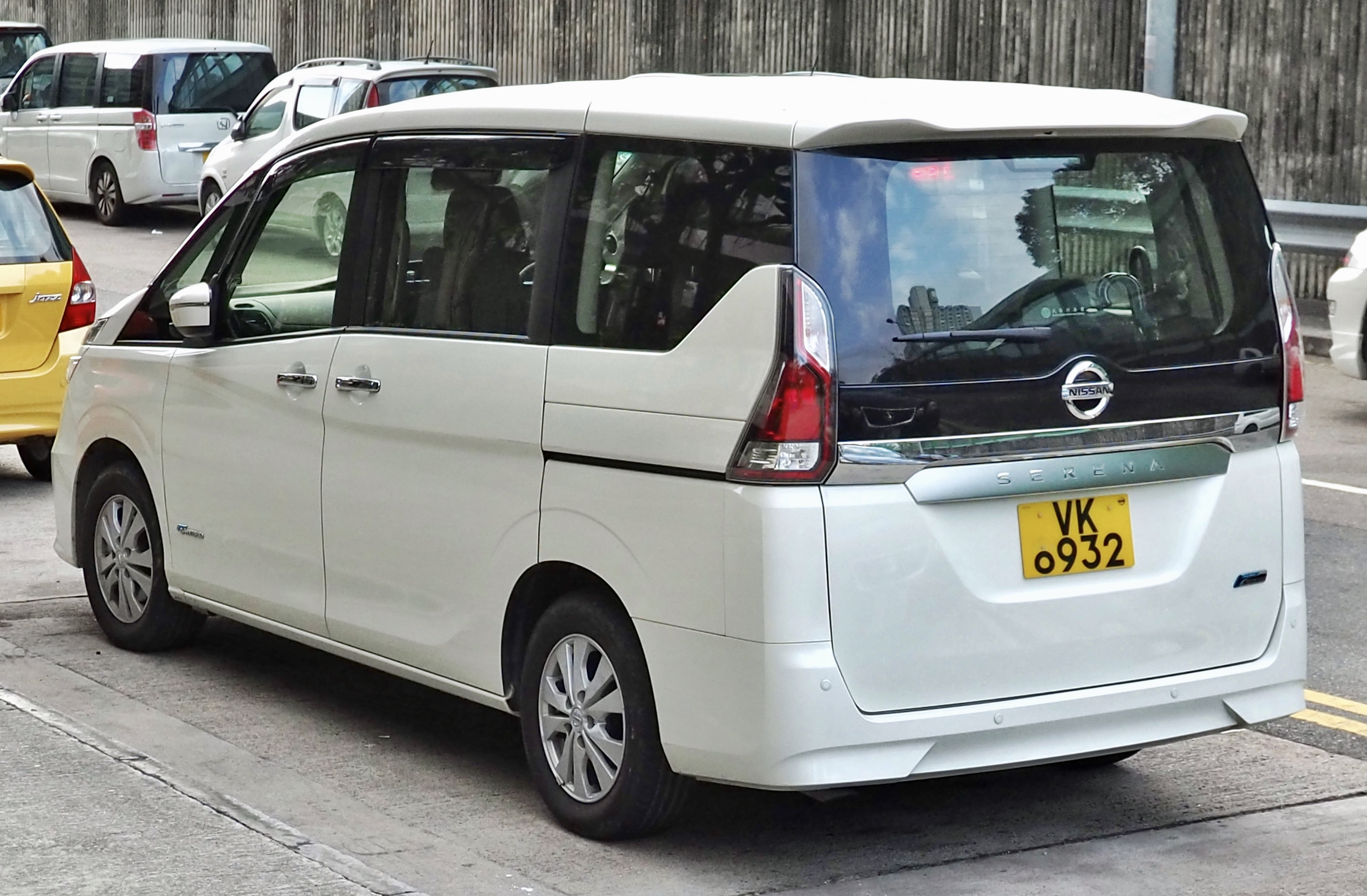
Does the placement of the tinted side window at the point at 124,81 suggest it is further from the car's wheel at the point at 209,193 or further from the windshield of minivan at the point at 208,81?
the car's wheel at the point at 209,193

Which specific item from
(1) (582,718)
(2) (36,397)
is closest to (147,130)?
(2) (36,397)

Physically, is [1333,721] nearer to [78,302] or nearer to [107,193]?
[78,302]

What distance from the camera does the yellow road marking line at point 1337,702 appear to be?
6.28 meters

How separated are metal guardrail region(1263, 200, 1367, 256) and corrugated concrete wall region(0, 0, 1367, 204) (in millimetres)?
802

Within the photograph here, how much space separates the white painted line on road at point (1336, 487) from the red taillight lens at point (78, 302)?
19.7 feet

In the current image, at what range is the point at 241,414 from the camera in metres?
6.11

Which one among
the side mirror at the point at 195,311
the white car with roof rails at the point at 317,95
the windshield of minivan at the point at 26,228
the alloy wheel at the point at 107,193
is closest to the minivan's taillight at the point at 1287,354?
the side mirror at the point at 195,311

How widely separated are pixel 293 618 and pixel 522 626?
1.11 meters

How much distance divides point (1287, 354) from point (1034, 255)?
82 centimetres

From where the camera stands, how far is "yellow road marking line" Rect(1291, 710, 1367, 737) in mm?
6066

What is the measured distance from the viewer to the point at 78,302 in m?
9.91

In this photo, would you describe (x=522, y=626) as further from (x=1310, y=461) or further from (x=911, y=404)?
(x=1310, y=461)

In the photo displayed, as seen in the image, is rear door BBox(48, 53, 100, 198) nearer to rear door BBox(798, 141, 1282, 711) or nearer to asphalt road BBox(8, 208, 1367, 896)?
asphalt road BBox(8, 208, 1367, 896)

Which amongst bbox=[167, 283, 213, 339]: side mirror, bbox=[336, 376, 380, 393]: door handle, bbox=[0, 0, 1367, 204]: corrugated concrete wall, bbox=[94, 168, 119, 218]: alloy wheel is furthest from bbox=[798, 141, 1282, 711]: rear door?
bbox=[94, 168, 119, 218]: alloy wheel
